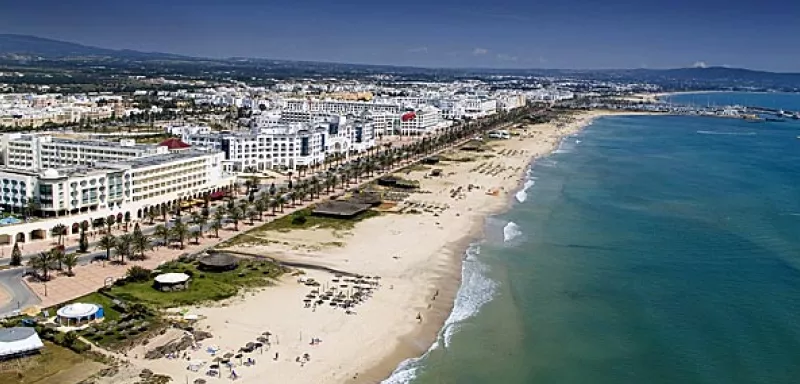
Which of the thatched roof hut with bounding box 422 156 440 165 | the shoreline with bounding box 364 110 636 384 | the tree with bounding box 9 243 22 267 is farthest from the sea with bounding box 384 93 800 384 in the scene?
the tree with bounding box 9 243 22 267

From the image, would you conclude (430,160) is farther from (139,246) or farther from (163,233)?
(139,246)

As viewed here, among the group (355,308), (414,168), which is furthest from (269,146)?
(355,308)

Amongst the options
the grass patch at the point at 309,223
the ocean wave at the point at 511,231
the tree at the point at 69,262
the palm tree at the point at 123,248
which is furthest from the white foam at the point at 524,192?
the tree at the point at 69,262

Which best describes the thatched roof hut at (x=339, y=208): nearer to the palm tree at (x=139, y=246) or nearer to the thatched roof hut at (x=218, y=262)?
the thatched roof hut at (x=218, y=262)

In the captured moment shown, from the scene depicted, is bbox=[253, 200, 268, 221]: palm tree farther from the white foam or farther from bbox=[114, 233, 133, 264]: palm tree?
the white foam

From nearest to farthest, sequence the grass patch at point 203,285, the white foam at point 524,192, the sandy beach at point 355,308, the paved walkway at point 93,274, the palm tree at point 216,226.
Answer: the sandy beach at point 355,308 < the grass patch at point 203,285 < the paved walkway at point 93,274 < the palm tree at point 216,226 < the white foam at point 524,192

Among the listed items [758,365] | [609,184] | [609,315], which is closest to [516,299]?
[609,315]
